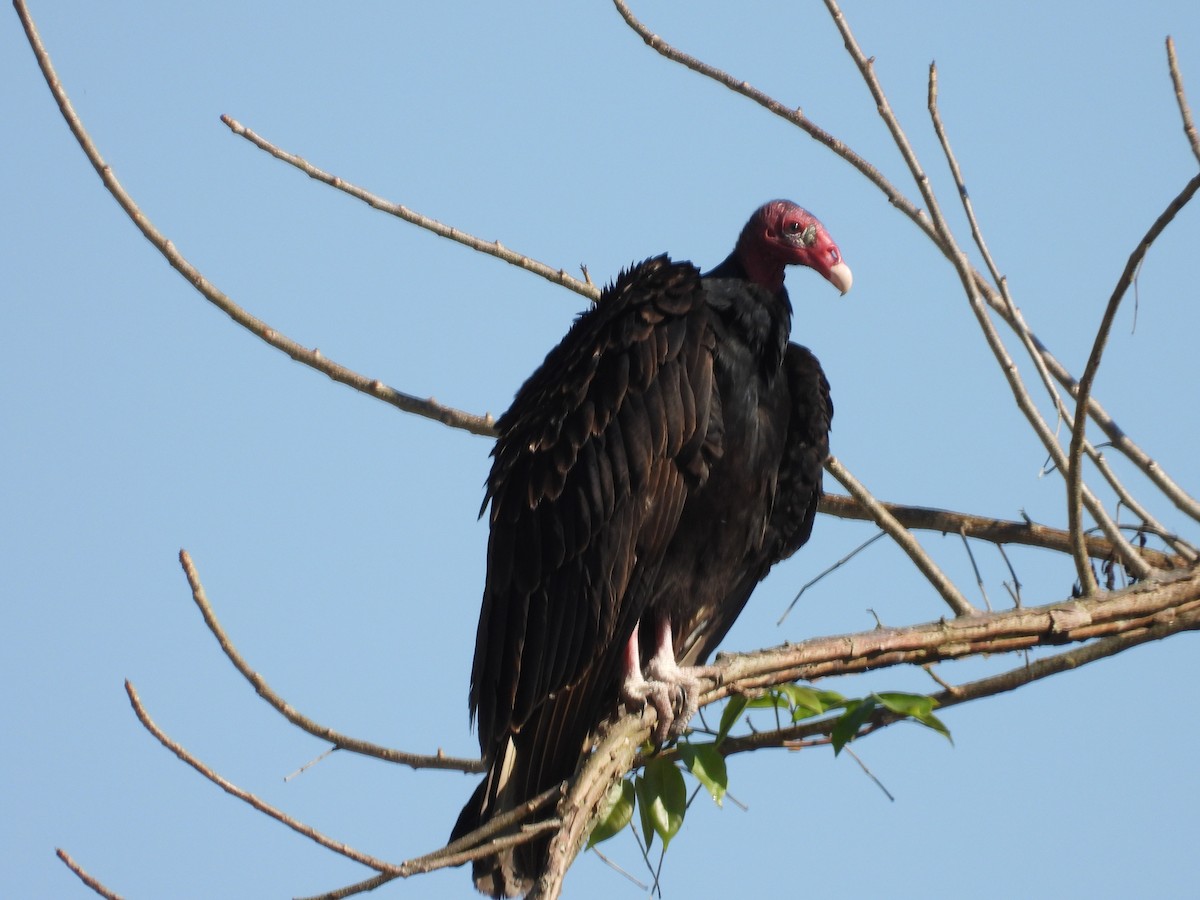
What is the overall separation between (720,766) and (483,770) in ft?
3.26

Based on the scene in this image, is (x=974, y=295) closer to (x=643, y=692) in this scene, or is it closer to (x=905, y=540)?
(x=905, y=540)

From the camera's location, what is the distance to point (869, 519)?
4727mm

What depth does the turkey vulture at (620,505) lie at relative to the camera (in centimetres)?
405

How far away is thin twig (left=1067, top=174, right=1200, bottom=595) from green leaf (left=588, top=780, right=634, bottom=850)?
52.3 inches

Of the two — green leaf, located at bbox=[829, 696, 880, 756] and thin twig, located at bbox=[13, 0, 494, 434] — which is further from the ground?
thin twig, located at bbox=[13, 0, 494, 434]

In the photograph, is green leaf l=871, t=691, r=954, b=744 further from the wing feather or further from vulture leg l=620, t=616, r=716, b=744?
the wing feather

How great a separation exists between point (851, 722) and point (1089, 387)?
1.03 meters

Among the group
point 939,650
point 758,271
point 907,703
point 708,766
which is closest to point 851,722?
point 907,703

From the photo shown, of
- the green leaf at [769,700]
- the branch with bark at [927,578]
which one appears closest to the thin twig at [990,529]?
the branch with bark at [927,578]

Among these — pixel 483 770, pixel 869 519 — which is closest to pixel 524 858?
pixel 483 770

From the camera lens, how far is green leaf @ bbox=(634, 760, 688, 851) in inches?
134

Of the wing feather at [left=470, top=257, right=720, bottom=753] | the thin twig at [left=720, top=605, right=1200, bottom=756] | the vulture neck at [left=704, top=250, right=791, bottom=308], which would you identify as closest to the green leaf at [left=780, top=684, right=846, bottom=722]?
the thin twig at [left=720, top=605, right=1200, bottom=756]

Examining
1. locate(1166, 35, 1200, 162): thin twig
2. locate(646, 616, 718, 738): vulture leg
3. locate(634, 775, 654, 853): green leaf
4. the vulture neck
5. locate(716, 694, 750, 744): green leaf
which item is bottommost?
locate(634, 775, 654, 853): green leaf

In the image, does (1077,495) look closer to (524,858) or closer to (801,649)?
(801,649)
